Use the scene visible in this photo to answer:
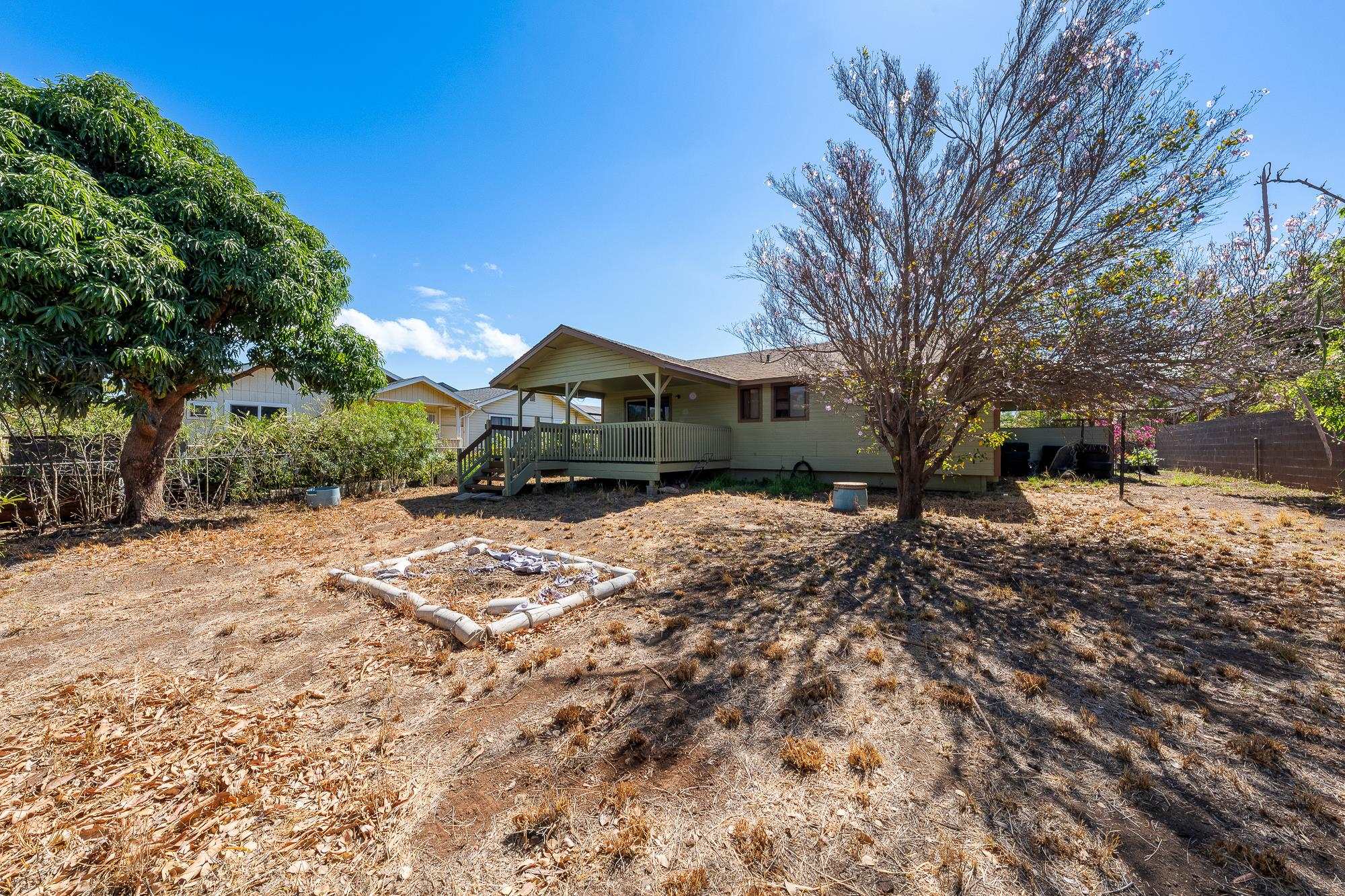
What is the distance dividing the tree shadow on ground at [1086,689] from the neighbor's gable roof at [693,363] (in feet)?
20.0

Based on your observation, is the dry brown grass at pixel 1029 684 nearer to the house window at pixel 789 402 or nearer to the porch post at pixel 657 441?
the porch post at pixel 657 441

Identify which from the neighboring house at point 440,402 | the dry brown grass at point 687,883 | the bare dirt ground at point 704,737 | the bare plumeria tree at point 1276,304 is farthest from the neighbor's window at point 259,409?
the bare plumeria tree at point 1276,304

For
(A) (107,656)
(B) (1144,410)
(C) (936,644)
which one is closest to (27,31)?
(A) (107,656)

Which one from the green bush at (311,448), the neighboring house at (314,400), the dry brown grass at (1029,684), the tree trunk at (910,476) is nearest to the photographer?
the dry brown grass at (1029,684)

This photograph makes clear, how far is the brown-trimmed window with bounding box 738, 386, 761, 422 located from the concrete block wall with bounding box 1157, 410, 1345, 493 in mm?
11048

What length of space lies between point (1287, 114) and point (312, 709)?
10.5 m

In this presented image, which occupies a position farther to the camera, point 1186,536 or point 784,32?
point 784,32

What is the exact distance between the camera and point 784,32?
701cm

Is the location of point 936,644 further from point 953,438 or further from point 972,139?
point 972,139

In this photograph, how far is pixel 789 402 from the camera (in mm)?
13039

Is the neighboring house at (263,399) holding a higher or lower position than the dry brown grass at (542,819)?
higher

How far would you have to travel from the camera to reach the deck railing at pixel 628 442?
11500mm

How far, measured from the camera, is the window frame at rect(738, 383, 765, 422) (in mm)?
13383

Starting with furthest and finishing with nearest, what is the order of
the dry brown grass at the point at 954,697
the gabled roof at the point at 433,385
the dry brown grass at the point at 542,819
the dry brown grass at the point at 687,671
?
the gabled roof at the point at 433,385 → the dry brown grass at the point at 687,671 → the dry brown grass at the point at 954,697 → the dry brown grass at the point at 542,819
